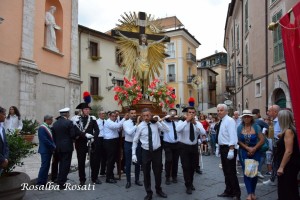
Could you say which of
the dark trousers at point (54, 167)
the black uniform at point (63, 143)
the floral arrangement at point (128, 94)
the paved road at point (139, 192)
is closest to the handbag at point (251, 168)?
the paved road at point (139, 192)

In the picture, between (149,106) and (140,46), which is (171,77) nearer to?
(140,46)

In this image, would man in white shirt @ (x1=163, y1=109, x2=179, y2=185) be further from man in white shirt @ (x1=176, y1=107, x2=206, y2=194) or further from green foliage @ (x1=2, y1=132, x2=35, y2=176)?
green foliage @ (x1=2, y1=132, x2=35, y2=176)

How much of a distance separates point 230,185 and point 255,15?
1529 cm

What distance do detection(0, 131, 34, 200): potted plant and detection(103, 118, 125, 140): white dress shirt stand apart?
2256 millimetres

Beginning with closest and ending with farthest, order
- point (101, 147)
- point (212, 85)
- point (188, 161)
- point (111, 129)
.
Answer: point (188, 161), point (111, 129), point (101, 147), point (212, 85)

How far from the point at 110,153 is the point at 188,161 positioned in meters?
2.10

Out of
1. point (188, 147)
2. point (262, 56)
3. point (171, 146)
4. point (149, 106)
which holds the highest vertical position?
point (262, 56)

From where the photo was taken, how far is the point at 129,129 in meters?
7.21

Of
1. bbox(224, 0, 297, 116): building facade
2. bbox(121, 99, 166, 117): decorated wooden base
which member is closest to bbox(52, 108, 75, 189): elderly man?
bbox(121, 99, 166, 117): decorated wooden base

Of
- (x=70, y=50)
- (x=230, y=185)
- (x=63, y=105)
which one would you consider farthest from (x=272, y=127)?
(x=70, y=50)

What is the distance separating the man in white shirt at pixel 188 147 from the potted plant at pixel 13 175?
3100mm

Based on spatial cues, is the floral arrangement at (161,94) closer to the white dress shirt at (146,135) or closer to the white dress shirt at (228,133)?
the white dress shirt at (146,135)

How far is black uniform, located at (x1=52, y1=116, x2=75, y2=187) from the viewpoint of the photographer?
659cm

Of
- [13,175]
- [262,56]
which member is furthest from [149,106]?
[262,56]
